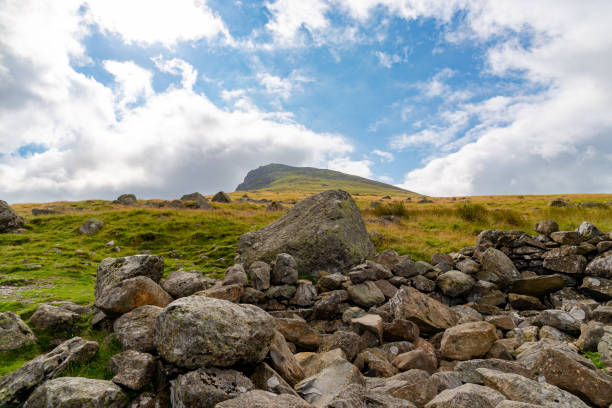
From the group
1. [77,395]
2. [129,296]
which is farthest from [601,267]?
[77,395]

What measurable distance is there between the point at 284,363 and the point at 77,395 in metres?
3.37

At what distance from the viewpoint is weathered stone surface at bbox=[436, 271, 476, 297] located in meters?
12.2

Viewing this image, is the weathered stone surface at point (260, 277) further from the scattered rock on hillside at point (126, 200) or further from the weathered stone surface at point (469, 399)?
the scattered rock on hillside at point (126, 200)

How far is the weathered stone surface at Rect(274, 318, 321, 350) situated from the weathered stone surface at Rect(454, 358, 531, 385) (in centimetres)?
351

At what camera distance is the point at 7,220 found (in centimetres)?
2544

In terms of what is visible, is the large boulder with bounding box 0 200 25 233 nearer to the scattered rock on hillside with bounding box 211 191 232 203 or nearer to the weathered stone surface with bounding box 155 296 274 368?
the weathered stone surface with bounding box 155 296 274 368

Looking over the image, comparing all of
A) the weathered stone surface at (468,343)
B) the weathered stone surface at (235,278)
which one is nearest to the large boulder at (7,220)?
the weathered stone surface at (235,278)

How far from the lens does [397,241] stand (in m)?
18.3

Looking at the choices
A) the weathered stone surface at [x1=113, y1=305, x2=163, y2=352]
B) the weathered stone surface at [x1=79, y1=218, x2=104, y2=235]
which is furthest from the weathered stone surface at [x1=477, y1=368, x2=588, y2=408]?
the weathered stone surface at [x1=79, y1=218, x2=104, y2=235]

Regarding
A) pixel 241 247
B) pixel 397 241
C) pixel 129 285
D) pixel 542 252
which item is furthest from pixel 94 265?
pixel 542 252

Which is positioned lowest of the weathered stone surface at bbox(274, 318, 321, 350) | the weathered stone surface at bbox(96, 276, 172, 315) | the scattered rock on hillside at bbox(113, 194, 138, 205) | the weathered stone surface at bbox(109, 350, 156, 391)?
the weathered stone surface at bbox(274, 318, 321, 350)

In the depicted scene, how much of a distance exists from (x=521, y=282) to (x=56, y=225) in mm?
34690

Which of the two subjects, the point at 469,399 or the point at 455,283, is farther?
the point at 455,283

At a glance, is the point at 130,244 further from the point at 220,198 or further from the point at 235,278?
the point at 220,198
